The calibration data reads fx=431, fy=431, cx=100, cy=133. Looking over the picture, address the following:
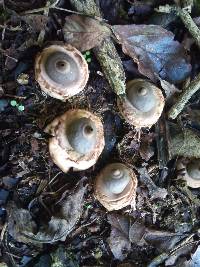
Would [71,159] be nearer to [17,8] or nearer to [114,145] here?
[114,145]

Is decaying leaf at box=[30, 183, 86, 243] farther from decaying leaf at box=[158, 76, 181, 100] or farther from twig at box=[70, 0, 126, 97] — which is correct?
decaying leaf at box=[158, 76, 181, 100]

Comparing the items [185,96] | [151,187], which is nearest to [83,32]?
[185,96]

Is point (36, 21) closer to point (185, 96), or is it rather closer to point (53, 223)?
point (185, 96)

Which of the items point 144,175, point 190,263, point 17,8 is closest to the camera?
point 17,8

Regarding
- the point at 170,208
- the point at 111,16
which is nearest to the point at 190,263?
the point at 170,208

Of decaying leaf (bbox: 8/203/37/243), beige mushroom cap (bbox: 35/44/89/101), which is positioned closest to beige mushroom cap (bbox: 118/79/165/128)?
beige mushroom cap (bbox: 35/44/89/101)
